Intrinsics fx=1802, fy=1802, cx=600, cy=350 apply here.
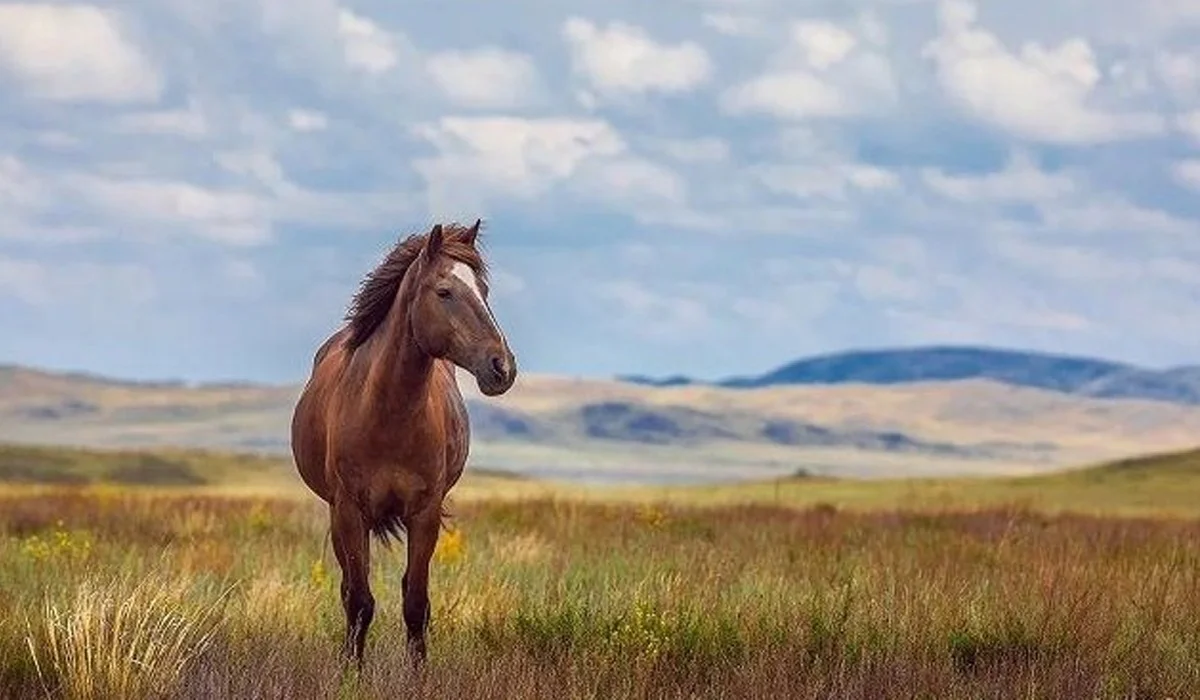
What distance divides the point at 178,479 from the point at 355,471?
239 feet

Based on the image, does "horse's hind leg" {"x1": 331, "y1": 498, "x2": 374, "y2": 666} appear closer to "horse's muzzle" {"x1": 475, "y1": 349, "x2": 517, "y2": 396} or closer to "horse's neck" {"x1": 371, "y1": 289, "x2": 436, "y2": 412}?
"horse's neck" {"x1": 371, "y1": 289, "x2": 436, "y2": 412}

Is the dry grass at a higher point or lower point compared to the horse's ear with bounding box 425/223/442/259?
lower

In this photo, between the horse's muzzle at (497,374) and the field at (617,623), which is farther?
the field at (617,623)

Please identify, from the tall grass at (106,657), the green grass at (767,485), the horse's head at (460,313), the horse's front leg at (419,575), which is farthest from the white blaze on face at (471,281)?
the green grass at (767,485)

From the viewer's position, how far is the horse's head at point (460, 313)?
29.7 feet

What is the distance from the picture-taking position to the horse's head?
9039 mm

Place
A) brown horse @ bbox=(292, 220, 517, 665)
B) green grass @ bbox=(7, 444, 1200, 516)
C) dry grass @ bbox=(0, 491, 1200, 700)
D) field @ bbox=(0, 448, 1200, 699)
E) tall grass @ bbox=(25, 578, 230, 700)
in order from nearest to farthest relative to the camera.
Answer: tall grass @ bbox=(25, 578, 230, 700)
field @ bbox=(0, 448, 1200, 699)
dry grass @ bbox=(0, 491, 1200, 700)
brown horse @ bbox=(292, 220, 517, 665)
green grass @ bbox=(7, 444, 1200, 516)

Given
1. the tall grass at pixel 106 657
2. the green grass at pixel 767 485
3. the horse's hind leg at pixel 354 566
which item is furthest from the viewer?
the green grass at pixel 767 485

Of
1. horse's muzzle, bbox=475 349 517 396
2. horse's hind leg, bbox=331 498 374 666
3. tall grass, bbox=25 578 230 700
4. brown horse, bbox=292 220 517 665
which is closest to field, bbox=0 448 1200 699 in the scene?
tall grass, bbox=25 578 230 700

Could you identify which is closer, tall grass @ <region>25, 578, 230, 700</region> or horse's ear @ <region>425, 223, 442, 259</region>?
tall grass @ <region>25, 578, 230, 700</region>

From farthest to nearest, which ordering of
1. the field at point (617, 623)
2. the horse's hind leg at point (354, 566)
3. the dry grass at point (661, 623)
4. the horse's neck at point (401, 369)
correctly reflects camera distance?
the horse's hind leg at point (354, 566), the horse's neck at point (401, 369), the dry grass at point (661, 623), the field at point (617, 623)

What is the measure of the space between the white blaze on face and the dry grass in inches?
71.3

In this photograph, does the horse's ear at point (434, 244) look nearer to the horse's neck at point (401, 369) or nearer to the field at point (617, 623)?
the horse's neck at point (401, 369)

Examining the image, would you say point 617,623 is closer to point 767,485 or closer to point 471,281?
point 471,281
